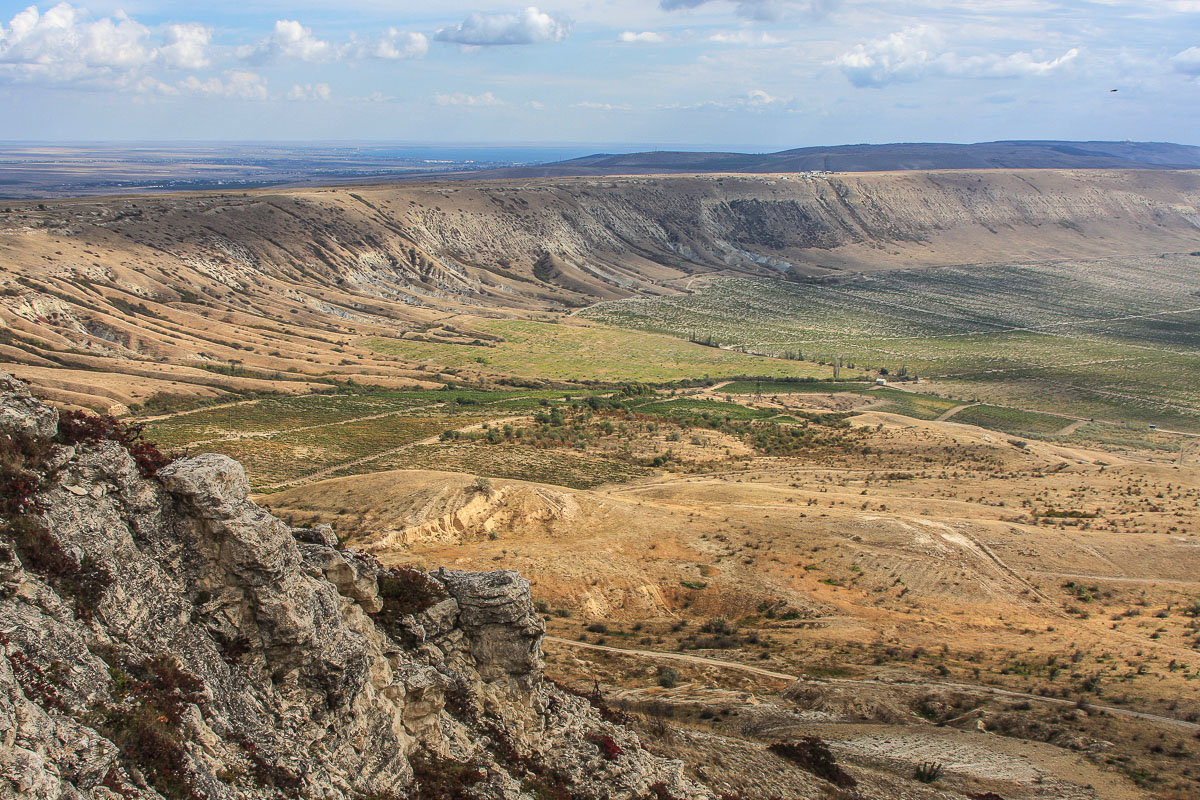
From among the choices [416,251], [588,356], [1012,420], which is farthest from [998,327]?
[416,251]

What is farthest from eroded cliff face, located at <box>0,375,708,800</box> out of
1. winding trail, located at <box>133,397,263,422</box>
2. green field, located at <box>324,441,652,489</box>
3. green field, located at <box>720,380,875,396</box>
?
green field, located at <box>720,380,875,396</box>

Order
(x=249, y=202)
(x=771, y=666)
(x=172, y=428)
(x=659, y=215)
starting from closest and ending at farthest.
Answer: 1. (x=771, y=666)
2. (x=172, y=428)
3. (x=249, y=202)
4. (x=659, y=215)

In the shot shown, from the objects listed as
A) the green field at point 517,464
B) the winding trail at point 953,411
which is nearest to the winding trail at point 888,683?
the green field at point 517,464

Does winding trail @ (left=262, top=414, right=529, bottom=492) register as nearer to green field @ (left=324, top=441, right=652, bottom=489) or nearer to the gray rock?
green field @ (left=324, top=441, right=652, bottom=489)

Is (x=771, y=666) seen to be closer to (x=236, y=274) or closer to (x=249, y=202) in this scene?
(x=236, y=274)

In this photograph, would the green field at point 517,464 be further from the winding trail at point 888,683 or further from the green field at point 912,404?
the green field at point 912,404

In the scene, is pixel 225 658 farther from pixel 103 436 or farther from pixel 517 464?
pixel 517 464

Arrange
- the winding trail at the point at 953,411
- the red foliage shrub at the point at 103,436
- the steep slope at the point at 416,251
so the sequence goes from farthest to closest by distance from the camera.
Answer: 1. the steep slope at the point at 416,251
2. the winding trail at the point at 953,411
3. the red foliage shrub at the point at 103,436

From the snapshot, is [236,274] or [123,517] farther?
[236,274]

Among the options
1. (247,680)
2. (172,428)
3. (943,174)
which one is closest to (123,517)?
(247,680)
